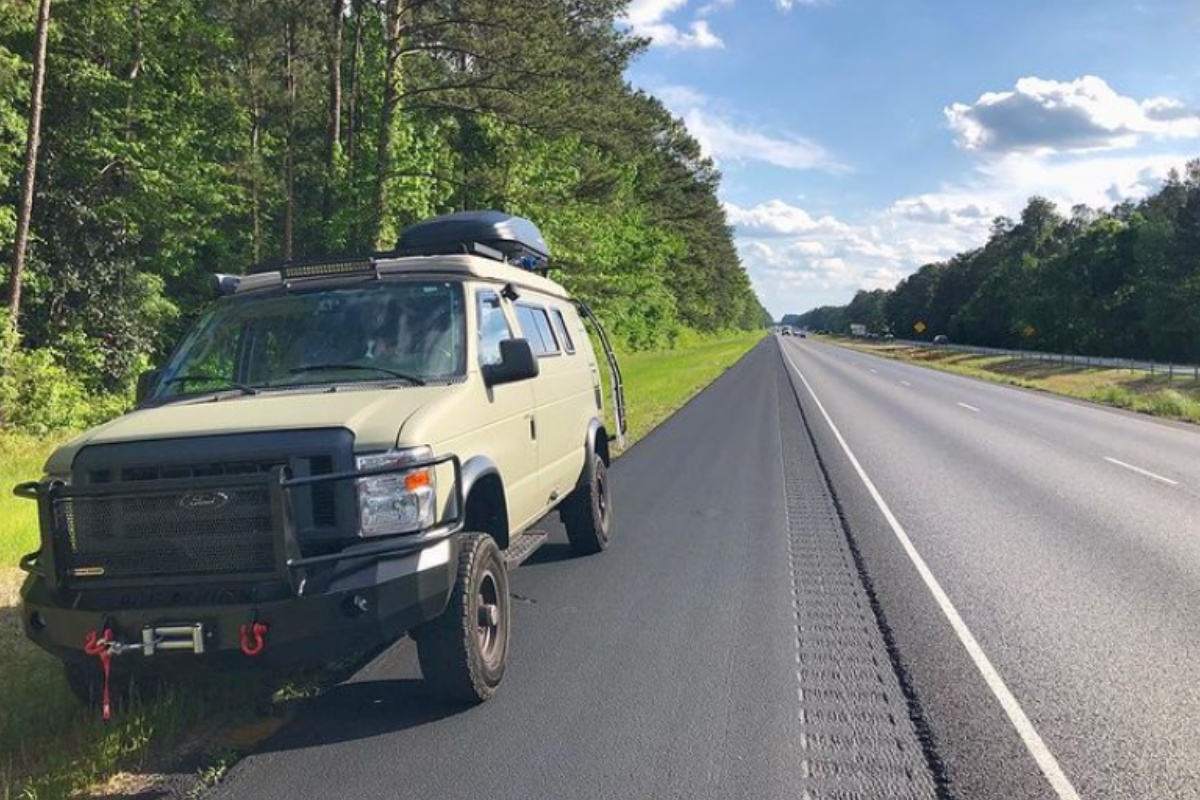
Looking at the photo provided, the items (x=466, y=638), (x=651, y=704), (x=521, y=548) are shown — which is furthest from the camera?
(x=521, y=548)

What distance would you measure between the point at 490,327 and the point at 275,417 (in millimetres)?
1741

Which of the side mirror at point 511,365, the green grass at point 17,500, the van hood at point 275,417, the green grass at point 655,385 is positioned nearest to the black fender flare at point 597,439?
the side mirror at point 511,365

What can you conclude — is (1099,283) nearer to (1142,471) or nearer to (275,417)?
(1142,471)

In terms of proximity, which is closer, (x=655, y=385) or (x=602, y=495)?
(x=602, y=495)

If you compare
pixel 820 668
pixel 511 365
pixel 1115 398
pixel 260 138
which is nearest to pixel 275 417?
pixel 511 365

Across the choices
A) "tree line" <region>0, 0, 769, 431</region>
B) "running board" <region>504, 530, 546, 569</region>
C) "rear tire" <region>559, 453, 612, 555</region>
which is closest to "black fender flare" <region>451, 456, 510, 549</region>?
"running board" <region>504, 530, 546, 569</region>

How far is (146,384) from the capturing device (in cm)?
501

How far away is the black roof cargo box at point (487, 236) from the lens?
788cm

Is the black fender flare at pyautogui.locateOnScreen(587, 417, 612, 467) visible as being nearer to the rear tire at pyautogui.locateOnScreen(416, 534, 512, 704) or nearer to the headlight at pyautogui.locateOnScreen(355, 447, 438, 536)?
the rear tire at pyautogui.locateOnScreen(416, 534, 512, 704)

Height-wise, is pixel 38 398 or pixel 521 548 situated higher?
pixel 38 398

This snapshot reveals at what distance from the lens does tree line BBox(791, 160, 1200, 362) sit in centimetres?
6450

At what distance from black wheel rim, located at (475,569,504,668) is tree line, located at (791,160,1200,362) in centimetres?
7041

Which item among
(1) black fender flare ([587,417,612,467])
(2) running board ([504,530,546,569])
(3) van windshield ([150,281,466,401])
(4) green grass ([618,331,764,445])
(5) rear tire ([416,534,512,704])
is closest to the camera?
(5) rear tire ([416,534,512,704])

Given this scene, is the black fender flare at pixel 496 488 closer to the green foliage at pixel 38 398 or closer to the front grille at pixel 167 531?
the front grille at pixel 167 531
